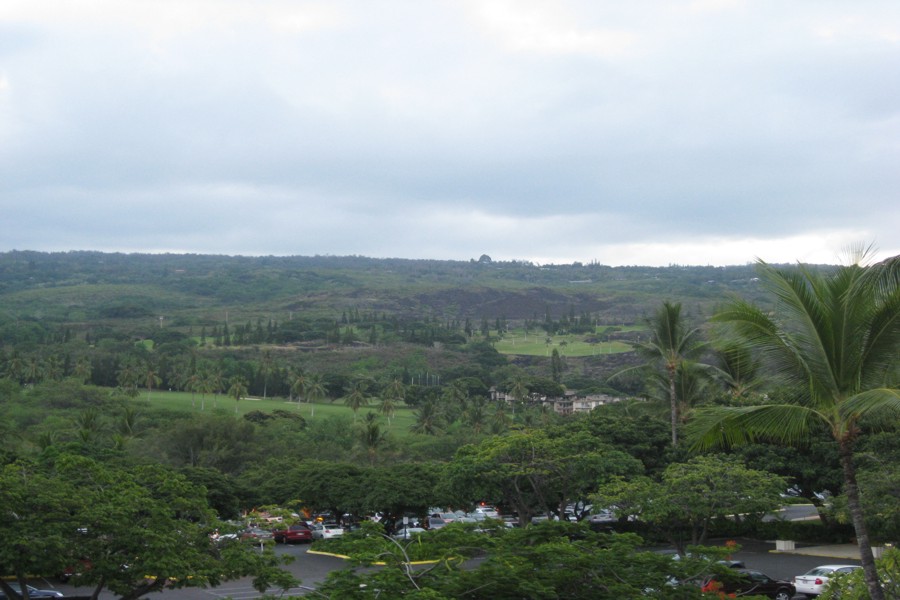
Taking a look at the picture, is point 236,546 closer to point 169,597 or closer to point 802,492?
point 169,597

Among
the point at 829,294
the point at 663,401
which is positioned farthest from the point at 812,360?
the point at 663,401

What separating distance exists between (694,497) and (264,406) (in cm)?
8858

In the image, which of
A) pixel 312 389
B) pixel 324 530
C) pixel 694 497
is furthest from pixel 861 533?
pixel 312 389

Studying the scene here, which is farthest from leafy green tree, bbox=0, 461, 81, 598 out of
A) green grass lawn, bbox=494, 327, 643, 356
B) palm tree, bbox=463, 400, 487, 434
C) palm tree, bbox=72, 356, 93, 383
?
green grass lawn, bbox=494, 327, 643, 356

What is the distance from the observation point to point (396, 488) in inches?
1449

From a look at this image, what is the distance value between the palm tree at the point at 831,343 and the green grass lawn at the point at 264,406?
82575mm

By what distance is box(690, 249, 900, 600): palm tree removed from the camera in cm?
1136

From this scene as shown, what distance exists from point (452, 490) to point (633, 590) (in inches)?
897

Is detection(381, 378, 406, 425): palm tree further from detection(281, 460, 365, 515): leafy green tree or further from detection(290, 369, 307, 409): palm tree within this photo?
detection(281, 460, 365, 515): leafy green tree

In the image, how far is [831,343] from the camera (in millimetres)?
11539

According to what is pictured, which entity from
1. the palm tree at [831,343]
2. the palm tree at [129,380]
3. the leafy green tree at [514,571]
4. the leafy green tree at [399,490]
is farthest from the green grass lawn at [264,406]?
the palm tree at [831,343]

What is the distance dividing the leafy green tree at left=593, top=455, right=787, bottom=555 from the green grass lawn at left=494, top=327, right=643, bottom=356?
132 meters

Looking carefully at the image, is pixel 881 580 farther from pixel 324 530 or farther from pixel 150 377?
pixel 150 377

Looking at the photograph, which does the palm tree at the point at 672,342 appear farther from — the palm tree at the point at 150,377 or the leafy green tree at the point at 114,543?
the palm tree at the point at 150,377
